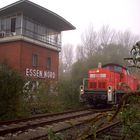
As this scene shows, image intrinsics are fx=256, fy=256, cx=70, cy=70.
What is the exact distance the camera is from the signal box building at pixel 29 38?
92.0 feet

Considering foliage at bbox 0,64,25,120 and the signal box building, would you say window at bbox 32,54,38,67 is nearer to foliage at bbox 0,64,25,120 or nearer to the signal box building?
the signal box building

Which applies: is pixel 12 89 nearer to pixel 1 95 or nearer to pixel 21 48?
pixel 1 95

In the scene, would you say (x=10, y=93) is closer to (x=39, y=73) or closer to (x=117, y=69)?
(x=117, y=69)

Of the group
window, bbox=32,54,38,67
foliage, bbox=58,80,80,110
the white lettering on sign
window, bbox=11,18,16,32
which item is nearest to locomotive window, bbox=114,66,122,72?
foliage, bbox=58,80,80,110

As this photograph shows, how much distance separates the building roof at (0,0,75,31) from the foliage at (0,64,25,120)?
1553cm

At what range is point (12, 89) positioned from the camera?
1270cm

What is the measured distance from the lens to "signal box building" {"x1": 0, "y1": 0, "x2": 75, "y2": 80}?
28031 millimetres

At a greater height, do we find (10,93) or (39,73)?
(39,73)

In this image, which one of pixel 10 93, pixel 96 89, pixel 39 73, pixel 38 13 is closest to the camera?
pixel 10 93

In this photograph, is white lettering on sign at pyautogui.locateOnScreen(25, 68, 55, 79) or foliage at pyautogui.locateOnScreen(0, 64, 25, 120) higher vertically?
white lettering on sign at pyautogui.locateOnScreen(25, 68, 55, 79)

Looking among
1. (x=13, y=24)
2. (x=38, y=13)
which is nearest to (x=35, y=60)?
(x=13, y=24)

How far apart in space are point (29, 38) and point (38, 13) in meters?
3.11

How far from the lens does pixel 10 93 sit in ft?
41.5

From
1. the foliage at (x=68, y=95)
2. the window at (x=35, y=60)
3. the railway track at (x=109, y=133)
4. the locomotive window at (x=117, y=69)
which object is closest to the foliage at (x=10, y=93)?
the foliage at (x=68, y=95)
